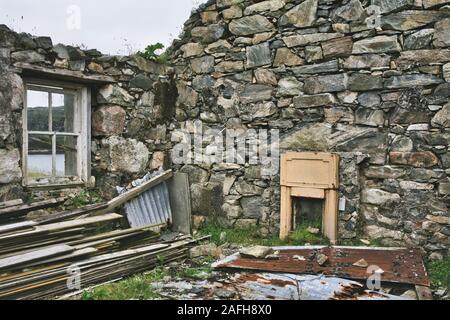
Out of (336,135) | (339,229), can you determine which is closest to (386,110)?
(336,135)

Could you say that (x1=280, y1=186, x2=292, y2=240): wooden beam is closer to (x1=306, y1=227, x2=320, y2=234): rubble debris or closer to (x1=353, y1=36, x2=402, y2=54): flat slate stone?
(x1=306, y1=227, x2=320, y2=234): rubble debris

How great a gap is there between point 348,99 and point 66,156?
3379 mm

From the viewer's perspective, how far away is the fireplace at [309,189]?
14.2 ft

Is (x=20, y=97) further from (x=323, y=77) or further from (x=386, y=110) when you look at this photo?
(x=386, y=110)

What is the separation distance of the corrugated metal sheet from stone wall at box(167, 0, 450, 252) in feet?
1.61

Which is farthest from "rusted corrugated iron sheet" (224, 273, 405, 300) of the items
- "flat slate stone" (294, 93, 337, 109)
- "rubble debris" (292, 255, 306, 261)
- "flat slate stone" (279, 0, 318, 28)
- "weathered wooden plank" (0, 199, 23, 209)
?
"flat slate stone" (279, 0, 318, 28)

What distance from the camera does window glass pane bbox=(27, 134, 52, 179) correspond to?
4523mm

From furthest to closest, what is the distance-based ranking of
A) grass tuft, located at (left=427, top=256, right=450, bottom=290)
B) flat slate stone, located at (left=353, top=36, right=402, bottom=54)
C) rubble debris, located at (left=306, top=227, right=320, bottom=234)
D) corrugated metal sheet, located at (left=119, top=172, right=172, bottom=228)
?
corrugated metal sheet, located at (left=119, top=172, right=172, bottom=228), rubble debris, located at (left=306, top=227, right=320, bottom=234), flat slate stone, located at (left=353, top=36, right=402, bottom=54), grass tuft, located at (left=427, top=256, right=450, bottom=290)

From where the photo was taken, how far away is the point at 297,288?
3.14m

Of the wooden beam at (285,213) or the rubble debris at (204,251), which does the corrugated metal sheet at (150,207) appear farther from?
the wooden beam at (285,213)

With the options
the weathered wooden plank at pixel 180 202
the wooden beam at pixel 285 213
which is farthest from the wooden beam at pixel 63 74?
the wooden beam at pixel 285 213

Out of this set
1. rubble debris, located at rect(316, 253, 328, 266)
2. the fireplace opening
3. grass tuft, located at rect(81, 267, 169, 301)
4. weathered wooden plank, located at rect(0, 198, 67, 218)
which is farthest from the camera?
the fireplace opening

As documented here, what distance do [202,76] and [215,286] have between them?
2932 mm

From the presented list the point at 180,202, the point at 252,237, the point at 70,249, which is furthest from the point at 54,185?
the point at 252,237
